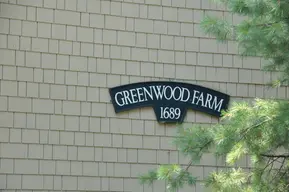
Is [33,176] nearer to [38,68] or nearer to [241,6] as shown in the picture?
[38,68]

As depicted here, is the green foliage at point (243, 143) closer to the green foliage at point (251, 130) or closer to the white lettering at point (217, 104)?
the green foliage at point (251, 130)

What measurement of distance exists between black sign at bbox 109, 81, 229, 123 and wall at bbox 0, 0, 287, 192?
0.10 metres

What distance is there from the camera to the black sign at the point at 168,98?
393 inches

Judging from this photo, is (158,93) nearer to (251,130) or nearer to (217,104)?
(217,104)

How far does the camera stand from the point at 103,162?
9781mm

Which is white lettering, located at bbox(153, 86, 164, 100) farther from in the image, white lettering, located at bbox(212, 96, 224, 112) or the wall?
white lettering, located at bbox(212, 96, 224, 112)

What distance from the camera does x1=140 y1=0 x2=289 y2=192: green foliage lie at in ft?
21.2

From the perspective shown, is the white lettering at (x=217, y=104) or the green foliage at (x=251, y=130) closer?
the green foliage at (x=251, y=130)

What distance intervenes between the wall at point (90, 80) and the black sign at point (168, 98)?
0.33 feet

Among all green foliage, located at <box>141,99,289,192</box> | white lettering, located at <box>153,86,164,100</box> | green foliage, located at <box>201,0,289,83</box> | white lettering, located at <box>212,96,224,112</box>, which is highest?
green foliage, located at <box>201,0,289,83</box>

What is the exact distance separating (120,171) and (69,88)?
1351 millimetres

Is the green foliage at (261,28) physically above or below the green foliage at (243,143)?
above

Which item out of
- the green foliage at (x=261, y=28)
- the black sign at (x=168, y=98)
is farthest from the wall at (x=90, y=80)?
the green foliage at (x=261, y=28)

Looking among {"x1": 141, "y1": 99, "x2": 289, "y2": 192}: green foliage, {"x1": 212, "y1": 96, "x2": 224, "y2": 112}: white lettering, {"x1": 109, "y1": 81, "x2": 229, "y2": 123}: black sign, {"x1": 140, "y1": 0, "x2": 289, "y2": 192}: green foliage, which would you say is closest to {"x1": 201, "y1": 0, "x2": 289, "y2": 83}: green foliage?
{"x1": 140, "y1": 0, "x2": 289, "y2": 192}: green foliage
